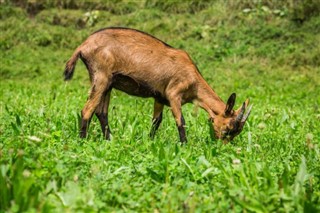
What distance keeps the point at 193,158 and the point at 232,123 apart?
6.76 ft

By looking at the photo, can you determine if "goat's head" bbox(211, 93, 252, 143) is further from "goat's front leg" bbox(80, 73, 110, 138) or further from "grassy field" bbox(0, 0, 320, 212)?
"goat's front leg" bbox(80, 73, 110, 138)

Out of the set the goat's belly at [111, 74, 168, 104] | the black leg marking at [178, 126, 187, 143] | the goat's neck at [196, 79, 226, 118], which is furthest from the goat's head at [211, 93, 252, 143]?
the goat's belly at [111, 74, 168, 104]

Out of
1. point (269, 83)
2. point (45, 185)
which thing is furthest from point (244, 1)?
point (45, 185)

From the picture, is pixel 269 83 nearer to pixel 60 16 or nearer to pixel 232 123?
pixel 232 123

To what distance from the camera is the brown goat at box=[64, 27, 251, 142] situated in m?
6.43

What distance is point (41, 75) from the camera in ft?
52.8

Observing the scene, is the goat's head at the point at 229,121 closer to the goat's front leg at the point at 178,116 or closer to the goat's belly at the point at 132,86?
Result: the goat's front leg at the point at 178,116

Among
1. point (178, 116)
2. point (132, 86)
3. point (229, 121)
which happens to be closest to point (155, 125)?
point (178, 116)

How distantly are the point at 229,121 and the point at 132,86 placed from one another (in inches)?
52.9

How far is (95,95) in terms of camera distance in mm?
6395

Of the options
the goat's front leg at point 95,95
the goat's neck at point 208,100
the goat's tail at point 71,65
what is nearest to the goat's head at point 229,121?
the goat's neck at point 208,100

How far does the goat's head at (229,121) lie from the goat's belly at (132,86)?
892mm

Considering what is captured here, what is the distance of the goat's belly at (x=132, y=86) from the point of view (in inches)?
258

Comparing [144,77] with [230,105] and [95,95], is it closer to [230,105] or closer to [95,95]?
[95,95]
